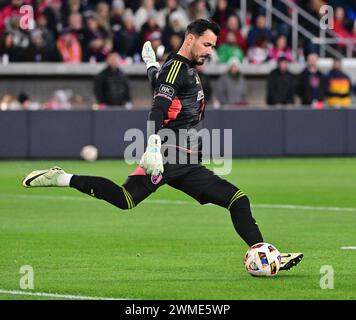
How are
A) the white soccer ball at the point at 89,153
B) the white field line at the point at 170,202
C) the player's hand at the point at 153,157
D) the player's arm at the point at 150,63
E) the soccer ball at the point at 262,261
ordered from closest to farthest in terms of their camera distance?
1. the player's hand at the point at 153,157
2. the soccer ball at the point at 262,261
3. the player's arm at the point at 150,63
4. the white field line at the point at 170,202
5. the white soccer ball at the point at 89,153

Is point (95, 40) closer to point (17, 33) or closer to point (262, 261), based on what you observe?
point (17, 33)

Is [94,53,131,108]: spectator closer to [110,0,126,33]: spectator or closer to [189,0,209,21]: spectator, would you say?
[110,0,126,33]: spectator

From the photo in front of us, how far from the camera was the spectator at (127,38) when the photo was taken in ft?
93.2

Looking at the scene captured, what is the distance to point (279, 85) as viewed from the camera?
28.4 meters

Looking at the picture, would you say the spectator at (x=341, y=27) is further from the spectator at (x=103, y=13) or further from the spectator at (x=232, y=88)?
the spectator at (x=103, y=13)

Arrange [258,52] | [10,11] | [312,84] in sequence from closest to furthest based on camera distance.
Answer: [10,11]
[312,84]
[258,52]

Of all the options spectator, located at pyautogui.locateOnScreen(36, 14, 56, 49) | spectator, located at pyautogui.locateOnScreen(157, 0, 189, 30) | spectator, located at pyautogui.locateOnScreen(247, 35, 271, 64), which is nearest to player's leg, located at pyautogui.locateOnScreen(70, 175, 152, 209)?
spectator, located at pyautogui.locateOnScreen(36, 14, 56, 49)

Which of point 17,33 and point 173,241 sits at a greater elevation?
point 17,33

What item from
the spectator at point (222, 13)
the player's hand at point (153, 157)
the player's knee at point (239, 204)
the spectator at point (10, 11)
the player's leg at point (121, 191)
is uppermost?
the spectator at point (222, 13)

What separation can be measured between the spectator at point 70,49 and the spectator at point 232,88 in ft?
11.2

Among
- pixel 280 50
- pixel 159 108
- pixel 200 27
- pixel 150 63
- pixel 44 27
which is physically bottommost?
pixel 159 108

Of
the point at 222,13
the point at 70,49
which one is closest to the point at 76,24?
the point at 70,49

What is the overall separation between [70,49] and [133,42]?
1.48 meters

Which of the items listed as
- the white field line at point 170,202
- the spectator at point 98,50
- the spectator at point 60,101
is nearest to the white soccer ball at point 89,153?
the spectator at point 60,101
